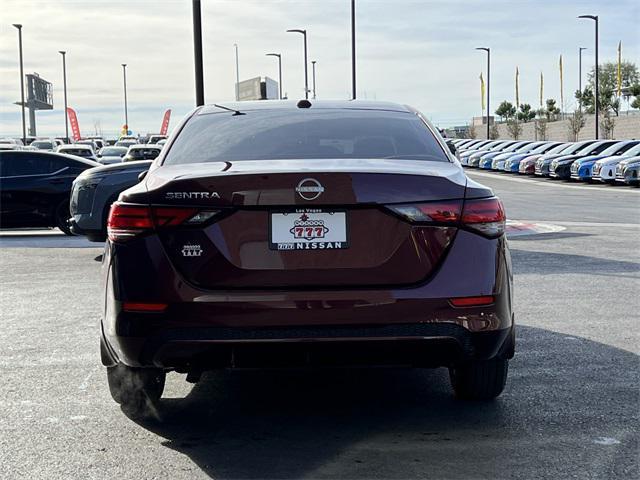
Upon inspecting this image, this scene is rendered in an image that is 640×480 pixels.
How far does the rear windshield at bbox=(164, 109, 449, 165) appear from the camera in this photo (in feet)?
16.2

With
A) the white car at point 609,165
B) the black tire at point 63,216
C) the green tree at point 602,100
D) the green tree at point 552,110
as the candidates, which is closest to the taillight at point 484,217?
the black tire at point 63,216

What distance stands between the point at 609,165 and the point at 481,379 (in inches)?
1145

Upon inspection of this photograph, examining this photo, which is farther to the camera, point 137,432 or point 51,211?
point 51,211

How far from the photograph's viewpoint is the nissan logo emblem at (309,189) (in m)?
4.23

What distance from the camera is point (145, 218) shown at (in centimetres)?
432

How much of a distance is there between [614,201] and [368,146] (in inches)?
811

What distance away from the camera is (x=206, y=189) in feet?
14.0

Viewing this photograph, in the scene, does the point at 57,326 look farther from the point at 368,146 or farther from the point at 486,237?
the point at 486,237

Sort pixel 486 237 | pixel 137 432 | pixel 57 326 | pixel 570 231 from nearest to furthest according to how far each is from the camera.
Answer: pixel 486 237 → pixel 137 432 → pixel 57 326 → pixel 570 231

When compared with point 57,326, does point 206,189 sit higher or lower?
higher

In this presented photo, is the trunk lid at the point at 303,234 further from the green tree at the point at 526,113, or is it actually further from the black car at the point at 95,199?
the green tree at the point at 526,113

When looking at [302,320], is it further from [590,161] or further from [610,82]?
[610,82]

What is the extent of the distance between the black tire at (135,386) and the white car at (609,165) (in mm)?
29123

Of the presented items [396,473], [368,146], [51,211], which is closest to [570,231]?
[51,211]
